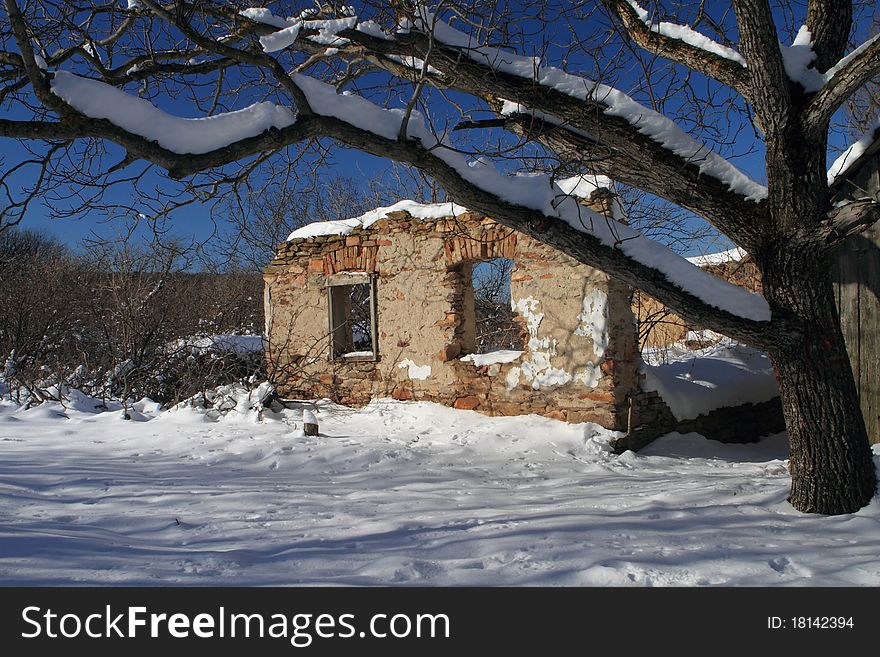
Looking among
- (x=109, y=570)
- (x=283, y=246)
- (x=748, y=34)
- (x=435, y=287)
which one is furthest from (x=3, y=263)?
(x=748, y=34)

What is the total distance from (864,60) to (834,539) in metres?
2.51

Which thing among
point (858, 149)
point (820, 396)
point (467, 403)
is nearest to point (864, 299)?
point (858, 149)

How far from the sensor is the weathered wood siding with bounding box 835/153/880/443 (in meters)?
4.79

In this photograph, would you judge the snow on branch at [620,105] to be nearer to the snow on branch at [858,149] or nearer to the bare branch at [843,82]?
the bare branch at [843,82]

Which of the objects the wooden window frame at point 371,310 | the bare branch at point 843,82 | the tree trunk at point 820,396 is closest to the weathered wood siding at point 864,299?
the tree trunk at point 820,396

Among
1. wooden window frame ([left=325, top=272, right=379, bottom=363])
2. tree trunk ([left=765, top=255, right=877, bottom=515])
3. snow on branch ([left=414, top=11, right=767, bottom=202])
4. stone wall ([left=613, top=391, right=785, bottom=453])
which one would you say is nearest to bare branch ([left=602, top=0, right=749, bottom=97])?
snow on branch ([left=414, top=11, right=767, bottom=202])

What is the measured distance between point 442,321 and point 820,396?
14.3 feet

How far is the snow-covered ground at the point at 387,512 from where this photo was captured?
2629 mm

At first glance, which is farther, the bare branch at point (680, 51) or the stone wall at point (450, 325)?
the stone wall at point (450, 325)

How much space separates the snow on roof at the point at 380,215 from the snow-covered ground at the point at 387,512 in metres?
2.74

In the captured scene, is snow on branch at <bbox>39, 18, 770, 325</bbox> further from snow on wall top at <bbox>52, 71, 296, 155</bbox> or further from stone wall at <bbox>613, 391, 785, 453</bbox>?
stone wall at <bbox>613, 391, 785, 453</bbox>

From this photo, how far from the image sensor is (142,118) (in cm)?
285

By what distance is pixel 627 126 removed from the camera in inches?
140

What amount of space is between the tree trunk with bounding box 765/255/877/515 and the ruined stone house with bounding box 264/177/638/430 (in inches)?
103
